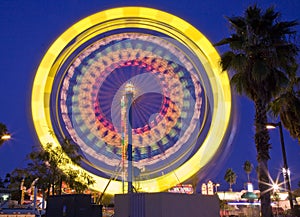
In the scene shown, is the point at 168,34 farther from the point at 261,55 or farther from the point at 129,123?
the point at 261,55

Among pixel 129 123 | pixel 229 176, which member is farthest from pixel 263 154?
pixel 229 176

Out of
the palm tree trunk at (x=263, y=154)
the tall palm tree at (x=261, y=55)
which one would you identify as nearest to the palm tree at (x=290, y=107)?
the tall palm tree at (x=261, y=55)

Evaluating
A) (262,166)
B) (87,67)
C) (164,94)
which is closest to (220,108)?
(164,94)

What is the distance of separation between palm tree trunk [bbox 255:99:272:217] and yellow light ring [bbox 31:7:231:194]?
24.6 feet

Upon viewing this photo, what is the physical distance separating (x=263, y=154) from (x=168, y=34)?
11.2 m

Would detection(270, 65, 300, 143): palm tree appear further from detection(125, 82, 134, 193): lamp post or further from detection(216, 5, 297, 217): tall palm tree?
detection(125, 82, 134, 193): lamp post

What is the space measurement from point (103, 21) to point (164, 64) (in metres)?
4.11

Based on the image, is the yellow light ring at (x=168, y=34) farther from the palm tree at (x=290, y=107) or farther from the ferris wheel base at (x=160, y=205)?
the ferris wheel base at (x=160, y=205)

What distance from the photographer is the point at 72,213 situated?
8078mm

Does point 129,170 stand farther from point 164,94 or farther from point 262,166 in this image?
point 262,166

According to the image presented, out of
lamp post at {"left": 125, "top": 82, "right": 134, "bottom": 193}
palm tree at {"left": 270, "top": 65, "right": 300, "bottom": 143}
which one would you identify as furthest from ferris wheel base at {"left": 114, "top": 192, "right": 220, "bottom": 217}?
lamp post at {"left": 125, "top": 82, "right": 134, "bottom": 193}

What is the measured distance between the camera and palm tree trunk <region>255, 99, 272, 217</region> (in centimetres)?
1008

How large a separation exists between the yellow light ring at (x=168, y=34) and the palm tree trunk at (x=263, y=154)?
749 centimetres

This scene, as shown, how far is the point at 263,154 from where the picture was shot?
34.3ft
